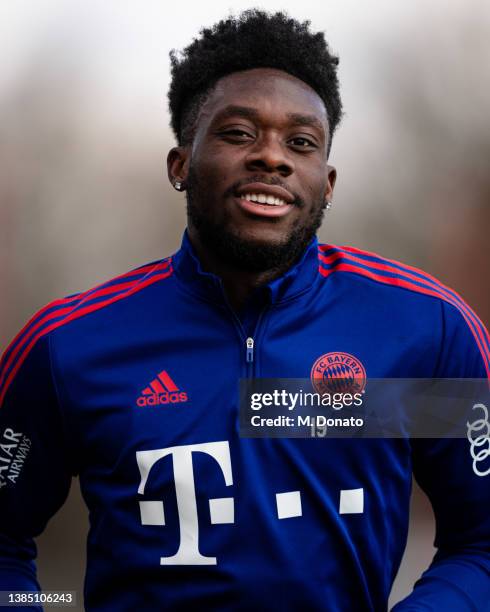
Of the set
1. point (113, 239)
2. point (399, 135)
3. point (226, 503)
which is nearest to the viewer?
point (226, 503)

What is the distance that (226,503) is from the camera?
81.0 inches

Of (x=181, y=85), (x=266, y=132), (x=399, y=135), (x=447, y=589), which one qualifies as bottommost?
(x=447, y=589)

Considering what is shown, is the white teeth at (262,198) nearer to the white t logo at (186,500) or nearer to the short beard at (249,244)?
the short beard at (249,244)

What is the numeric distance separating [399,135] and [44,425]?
16.7 ft

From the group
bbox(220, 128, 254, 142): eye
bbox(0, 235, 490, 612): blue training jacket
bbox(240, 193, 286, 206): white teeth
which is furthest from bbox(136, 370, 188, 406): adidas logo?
Answer: bbox(220, 128, 254, 142): eye

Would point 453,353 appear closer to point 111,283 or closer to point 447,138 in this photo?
point 111,283

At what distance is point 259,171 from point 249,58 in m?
0.31

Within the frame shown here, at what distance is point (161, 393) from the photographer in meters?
2.16

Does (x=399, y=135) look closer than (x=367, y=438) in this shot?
No

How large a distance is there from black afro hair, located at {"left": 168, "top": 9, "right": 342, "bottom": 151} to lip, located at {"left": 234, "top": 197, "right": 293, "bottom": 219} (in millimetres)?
305

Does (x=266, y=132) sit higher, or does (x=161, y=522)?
(x=266, y=132)

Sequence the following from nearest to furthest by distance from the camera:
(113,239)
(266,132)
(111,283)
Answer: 1. (266,132)
2. (111,283)
3. (113,239)

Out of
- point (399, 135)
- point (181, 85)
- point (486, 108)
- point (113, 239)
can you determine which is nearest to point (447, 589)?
point (181, 85)

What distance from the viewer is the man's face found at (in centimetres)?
215
